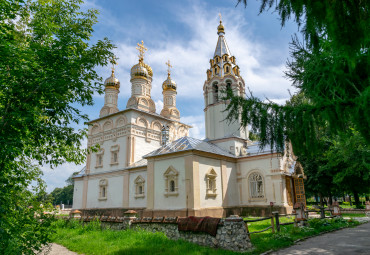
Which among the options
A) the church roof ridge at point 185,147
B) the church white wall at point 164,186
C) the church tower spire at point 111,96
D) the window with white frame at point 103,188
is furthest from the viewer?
the church tower spire at point 111,96

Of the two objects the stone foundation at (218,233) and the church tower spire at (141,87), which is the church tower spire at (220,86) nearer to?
the church tower spire at (141,87)

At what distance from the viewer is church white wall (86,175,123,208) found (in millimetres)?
19562

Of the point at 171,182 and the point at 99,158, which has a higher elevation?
the point at 99,158

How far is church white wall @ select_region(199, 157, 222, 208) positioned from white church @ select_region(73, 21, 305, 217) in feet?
0.17

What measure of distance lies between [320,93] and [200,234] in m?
5.45

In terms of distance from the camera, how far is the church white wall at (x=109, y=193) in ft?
64.2

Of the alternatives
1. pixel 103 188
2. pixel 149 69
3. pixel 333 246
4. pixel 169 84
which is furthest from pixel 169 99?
pixel 333 246

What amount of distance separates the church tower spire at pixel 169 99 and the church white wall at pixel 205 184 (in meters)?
10.8

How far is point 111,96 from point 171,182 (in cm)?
1323

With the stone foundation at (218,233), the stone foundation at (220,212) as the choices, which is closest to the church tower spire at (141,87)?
the stone foundation at (220,212)

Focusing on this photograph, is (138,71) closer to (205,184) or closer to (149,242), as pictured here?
(205,184)

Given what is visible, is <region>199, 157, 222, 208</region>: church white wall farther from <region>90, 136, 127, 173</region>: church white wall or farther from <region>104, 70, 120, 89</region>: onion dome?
<region>104, 70, 120, 89</region>: onion dome

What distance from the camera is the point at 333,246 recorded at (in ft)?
26.0

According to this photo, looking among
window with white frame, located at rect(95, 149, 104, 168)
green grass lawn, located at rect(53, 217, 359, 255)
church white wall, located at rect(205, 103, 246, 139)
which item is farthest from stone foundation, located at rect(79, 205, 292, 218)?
window with white frame, located at rect(95, 149, 104, 168)
